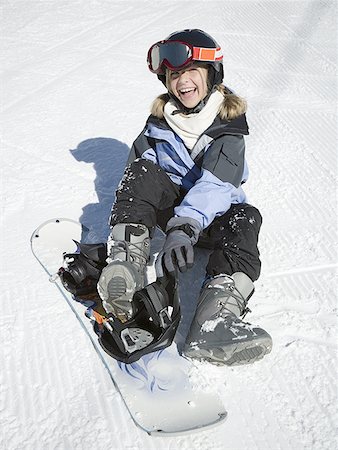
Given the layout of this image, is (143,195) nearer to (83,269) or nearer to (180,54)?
(83,269)

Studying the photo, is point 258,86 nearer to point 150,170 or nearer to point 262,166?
point 262,166

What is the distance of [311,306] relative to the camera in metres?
2.23

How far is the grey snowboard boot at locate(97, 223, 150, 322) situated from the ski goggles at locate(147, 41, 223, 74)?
2.28 ft

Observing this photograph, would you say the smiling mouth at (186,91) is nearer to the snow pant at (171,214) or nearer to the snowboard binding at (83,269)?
the snow pant at (171,214)

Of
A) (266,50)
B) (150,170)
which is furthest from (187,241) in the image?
(266,50)

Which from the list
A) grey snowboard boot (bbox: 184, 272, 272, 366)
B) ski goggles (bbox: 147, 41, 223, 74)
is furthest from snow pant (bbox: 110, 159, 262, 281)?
ski goggles (bbox: 147, 41, 223, 74)

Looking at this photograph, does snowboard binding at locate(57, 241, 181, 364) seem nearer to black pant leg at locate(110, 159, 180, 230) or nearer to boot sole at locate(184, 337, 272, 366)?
boot sole at locate(184, 337, 272, 366)

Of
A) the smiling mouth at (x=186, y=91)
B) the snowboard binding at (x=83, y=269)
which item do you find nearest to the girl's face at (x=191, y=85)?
the smiling mouth at (x=186, y=91)

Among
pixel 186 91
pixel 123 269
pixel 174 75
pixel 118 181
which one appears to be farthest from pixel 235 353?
pixel 118 181

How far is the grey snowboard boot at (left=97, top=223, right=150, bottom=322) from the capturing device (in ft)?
6.33

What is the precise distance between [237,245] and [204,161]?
0.38 m

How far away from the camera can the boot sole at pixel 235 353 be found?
1.81 m

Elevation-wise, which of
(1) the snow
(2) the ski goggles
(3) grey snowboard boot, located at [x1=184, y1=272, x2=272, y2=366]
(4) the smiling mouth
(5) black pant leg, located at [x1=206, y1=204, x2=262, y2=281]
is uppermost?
(2) the ski goggles

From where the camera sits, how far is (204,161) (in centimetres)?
224
